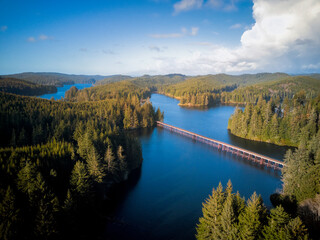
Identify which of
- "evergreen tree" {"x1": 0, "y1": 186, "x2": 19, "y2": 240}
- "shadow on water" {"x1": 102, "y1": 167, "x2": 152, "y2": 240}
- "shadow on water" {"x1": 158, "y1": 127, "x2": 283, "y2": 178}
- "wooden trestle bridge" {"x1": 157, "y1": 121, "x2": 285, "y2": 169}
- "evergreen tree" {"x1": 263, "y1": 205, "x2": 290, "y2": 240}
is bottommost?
"shadow on water" {"x1": 102, "y1": 167, "x2": 152, "y2": 240}

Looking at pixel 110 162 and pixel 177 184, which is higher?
pixel 110 162

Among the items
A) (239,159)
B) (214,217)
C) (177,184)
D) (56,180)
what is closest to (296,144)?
(239,159)

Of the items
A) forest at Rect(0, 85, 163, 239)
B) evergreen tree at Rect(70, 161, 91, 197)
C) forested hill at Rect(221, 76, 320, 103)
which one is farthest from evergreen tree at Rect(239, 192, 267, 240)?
forested hill at Rect(221, 76, 320, 103)

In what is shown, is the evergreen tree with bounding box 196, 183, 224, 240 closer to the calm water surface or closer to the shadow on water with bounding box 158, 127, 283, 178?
the calm water surface

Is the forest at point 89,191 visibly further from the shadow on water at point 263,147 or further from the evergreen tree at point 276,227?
the shadow on water at point 263,147

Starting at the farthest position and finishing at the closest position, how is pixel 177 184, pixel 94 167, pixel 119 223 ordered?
pixel 177 184 < pixel 94 167 < pixel 119 223

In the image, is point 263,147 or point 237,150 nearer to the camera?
point 237,150

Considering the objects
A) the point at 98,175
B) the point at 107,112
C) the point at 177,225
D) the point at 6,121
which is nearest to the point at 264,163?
the point at 177,225

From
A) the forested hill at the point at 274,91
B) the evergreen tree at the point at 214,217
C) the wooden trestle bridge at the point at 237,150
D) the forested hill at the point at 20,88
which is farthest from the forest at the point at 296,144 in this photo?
the forested hill at the point at 20,88

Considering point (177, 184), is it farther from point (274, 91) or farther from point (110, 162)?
point (274, 91)
